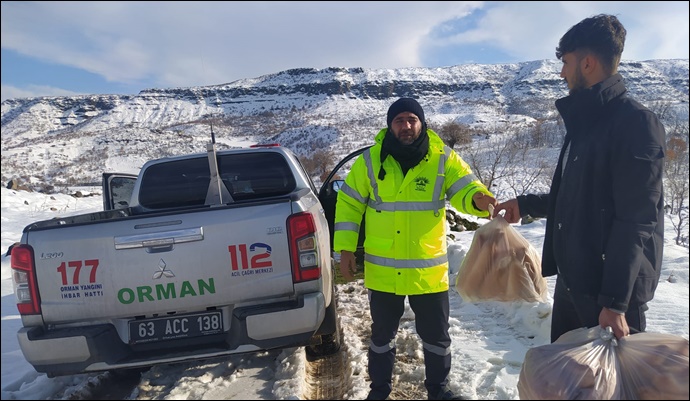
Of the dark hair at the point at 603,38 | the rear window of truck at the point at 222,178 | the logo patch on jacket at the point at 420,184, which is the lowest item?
the logo patch on jacket at the point at 420,184

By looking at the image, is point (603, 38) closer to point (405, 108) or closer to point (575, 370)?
point (405, 108)

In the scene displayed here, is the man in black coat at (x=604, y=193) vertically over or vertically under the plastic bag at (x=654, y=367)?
over

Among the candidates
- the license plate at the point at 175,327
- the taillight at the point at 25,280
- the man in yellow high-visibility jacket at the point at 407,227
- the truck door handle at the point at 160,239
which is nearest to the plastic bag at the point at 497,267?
the man in yellow high-visibility jacket at the point at 407,227

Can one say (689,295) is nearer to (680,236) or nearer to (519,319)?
(519,319)

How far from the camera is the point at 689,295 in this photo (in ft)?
12.3

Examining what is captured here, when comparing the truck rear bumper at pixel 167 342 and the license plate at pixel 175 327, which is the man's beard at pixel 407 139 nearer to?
the truck rear bumper at pixel 167 342

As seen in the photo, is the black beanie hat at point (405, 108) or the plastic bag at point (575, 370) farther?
the black beanie hat at point (405, 108)

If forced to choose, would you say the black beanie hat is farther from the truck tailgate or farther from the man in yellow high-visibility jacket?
the truck tailgate

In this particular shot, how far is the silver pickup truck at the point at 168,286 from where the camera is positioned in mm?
2453

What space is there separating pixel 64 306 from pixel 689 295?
528 centimetres

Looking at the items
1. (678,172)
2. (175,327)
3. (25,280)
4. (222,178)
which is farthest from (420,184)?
(678,172)

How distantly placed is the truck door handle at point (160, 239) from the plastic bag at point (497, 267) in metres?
→ 2.05

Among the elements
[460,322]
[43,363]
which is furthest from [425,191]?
[43,363]

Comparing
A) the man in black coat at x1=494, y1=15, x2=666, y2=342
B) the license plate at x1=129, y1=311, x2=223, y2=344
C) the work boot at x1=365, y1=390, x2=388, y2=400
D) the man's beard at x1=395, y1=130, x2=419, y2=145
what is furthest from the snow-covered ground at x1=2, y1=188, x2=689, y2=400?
the man's beard at x1=395, y1=130, x2=419, y2=145
